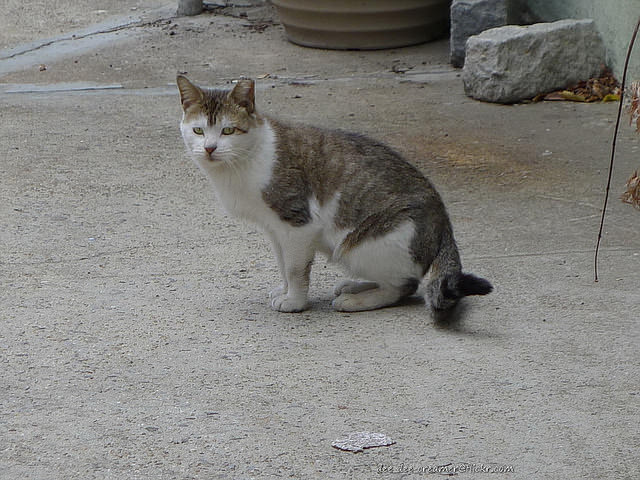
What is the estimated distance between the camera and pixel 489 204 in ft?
17.7

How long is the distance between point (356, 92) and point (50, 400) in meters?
4.92

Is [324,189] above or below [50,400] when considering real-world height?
above

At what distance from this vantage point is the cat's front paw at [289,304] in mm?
4121

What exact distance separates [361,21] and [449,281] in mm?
5422

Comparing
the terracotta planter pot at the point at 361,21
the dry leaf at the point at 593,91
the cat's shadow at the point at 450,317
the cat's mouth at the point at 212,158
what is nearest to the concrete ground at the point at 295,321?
the cat's shadow at the point at 450,317

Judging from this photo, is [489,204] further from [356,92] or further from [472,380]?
[356,92]

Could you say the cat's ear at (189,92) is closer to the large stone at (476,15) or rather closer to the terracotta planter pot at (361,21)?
the large stone at (476,15)

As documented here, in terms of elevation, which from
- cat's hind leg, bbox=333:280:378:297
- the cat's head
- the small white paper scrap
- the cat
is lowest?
cat's hind leg, bbox=333:280:378:297

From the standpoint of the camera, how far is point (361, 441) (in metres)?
3.01

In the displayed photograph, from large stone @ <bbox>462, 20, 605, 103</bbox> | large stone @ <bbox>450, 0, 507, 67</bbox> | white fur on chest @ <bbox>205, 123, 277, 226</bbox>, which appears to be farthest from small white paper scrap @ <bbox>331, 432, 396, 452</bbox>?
large stone @ <bbox>450, 0, 507, 67</bbox>

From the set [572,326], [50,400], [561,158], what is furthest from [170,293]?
[561,158]

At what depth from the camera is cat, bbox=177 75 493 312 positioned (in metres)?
3.92

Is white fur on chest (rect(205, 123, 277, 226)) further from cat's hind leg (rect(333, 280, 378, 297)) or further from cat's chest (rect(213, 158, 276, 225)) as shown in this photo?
cat's hind leg (rect(333, 280, 378, 297))

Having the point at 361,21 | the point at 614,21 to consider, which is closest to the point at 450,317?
the point at 614,21
